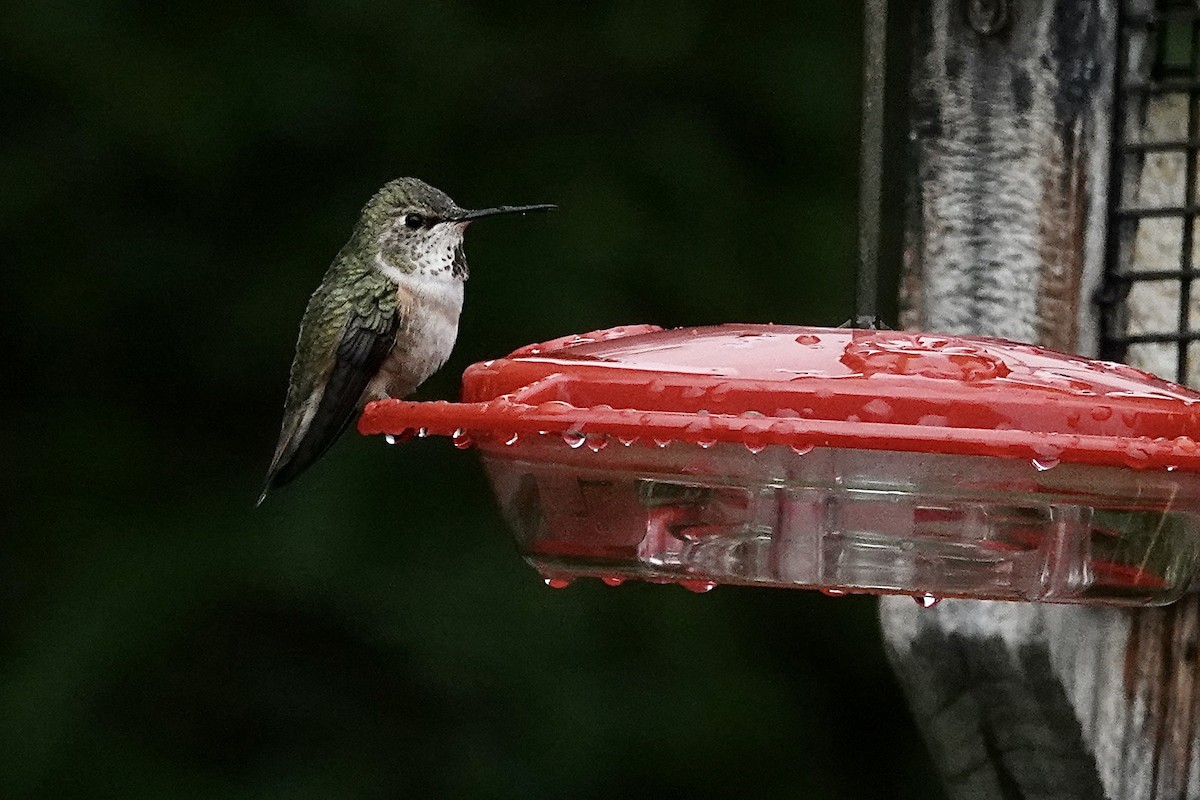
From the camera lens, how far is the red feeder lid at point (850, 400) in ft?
4.62

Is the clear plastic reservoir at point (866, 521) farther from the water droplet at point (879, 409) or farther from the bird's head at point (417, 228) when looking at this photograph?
the bird's head at point (417, 228)

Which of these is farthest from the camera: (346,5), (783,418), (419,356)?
(346,5)

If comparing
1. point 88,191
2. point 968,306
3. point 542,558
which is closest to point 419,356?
point 968,306

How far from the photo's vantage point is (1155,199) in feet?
7.71

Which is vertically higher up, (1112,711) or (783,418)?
(783,418)

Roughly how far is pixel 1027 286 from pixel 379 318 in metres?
1.32

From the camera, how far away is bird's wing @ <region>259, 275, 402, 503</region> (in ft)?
9.91

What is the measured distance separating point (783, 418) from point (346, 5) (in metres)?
3.06

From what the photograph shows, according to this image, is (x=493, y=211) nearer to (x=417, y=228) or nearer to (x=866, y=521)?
(x=417, y=228)

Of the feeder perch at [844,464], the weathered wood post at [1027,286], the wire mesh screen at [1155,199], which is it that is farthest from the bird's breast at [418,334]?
the feeder perch at [844,464]

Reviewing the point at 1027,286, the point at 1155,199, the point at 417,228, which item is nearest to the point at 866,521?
the point at 1027,286

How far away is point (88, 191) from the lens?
14.6ft

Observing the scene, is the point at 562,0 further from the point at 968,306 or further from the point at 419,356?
the point at 968,306

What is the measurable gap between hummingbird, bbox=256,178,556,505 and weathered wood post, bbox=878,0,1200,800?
0.96 metres
